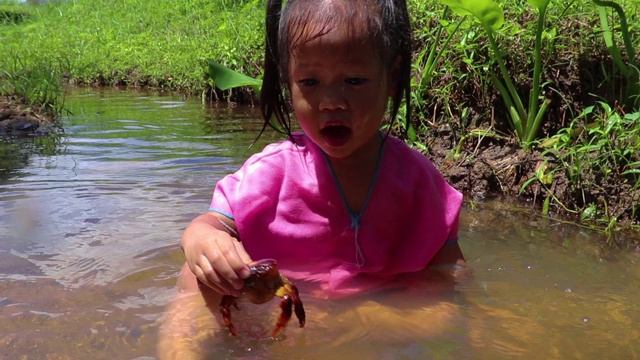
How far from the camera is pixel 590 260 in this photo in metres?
2.54

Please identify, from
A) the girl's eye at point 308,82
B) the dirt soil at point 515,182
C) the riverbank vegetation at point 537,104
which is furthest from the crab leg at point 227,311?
the dirt soil at point 515,182

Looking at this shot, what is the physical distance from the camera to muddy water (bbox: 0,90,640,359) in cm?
178

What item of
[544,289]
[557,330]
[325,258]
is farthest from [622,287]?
[325,258]

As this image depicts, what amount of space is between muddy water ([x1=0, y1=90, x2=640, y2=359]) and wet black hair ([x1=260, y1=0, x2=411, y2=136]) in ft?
2.10

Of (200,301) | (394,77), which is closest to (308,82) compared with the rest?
(394,77)

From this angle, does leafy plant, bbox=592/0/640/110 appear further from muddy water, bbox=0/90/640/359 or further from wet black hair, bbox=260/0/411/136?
wet black hair, bbox=260/0/411/136

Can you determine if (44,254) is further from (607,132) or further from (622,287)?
(607,132)

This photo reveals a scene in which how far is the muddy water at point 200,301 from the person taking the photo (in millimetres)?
1777

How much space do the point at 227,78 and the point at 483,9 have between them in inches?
46.0

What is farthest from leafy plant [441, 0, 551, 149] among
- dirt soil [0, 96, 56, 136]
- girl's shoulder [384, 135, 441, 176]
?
dirt soil [0, 96, 56, 136]

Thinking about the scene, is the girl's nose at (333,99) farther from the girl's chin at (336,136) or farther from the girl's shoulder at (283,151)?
A: the girl's shoulder at (283,151)

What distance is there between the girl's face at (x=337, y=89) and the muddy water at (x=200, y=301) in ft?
1.55

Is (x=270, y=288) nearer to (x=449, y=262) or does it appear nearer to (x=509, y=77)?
(x=449, y=262)

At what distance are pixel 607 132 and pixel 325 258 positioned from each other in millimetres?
1618
